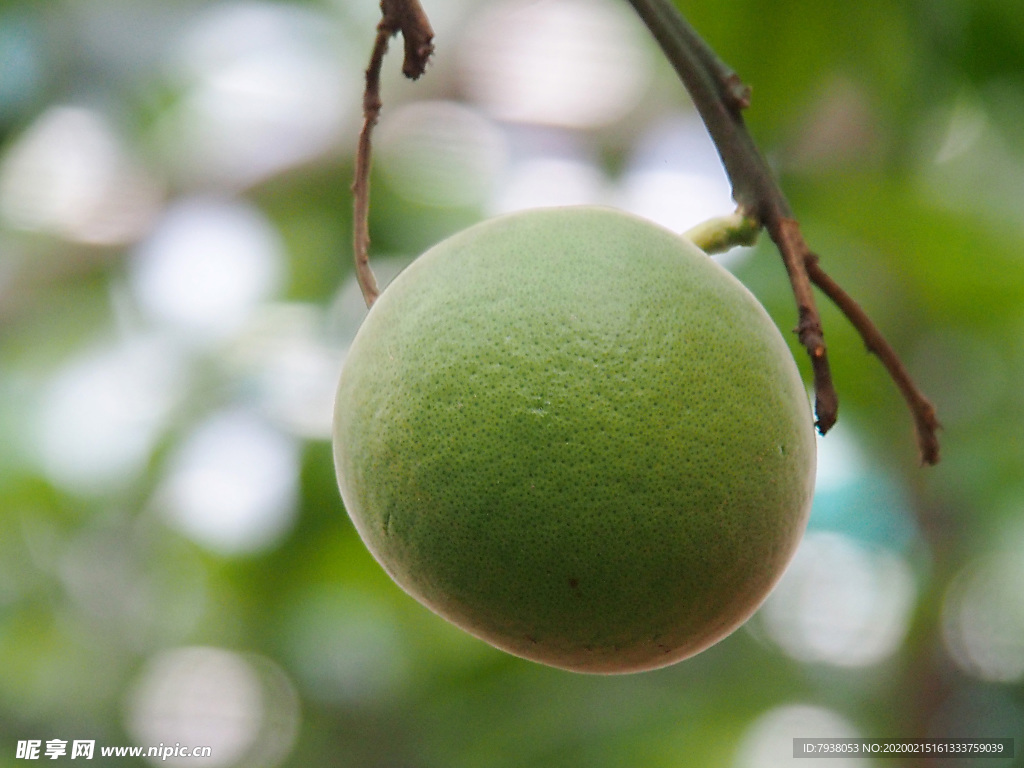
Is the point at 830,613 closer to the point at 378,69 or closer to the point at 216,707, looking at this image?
the point at 216,707

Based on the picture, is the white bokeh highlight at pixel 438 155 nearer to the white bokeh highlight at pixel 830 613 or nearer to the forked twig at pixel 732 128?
the white bokeh highlight at pixel 830 613

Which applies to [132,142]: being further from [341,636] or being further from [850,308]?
[850,308]

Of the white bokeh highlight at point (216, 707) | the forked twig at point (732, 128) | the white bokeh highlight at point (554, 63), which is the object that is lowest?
the white bokeh highlight at point (216, 707)

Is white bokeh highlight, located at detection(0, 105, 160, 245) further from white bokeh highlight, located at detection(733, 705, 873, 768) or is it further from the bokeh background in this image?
white bokeh highlight, located at detection(733, 705, 873, 768)

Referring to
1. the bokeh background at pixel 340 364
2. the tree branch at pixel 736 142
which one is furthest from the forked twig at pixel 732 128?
the bokeh background at pixel 340 364

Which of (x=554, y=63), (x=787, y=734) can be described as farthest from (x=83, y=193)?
(x=787, y=734)

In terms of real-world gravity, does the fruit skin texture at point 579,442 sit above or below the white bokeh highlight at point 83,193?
above

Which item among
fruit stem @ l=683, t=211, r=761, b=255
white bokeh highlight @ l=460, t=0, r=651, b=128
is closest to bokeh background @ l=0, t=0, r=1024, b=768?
white bokeh highlight @ l=460, t=0, r=651, b=128
